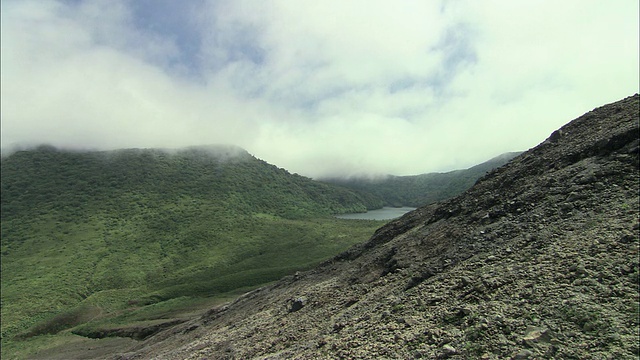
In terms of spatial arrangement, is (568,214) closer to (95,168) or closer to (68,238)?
(68,238)

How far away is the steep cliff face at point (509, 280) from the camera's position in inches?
402

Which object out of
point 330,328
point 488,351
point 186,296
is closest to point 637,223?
point 488,351

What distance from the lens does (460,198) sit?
26.2 metres

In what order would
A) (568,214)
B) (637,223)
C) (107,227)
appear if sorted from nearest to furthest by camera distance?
1. (637,223)
2. (568,214)
3. (107,227)

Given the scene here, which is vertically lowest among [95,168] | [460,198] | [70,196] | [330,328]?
[330,328]

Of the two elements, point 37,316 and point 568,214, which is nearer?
point 568,214

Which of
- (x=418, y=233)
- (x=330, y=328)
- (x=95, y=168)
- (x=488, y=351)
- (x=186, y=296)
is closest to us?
(x=488, y=351)

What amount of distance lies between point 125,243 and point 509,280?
5753 inches

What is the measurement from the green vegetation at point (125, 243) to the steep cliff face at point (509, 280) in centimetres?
4849

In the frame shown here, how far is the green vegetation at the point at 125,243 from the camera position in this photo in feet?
250

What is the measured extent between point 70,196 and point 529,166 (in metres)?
192

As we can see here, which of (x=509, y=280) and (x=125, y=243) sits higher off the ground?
(x=125, y=243)

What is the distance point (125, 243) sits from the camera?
13250 cm

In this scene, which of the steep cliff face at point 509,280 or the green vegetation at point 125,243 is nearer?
the steep cliff face at point 509,280
